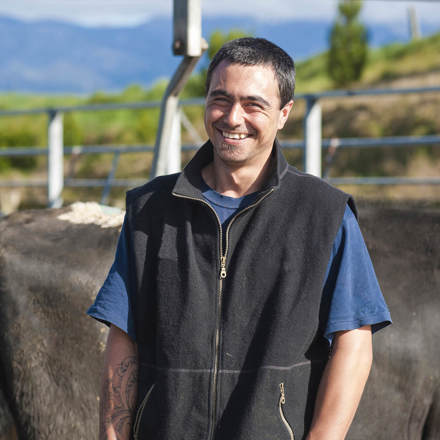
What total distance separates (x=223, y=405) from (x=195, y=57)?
1.98m

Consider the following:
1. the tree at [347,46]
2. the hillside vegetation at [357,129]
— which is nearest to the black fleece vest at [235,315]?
the hillside vegetation at [357,129]

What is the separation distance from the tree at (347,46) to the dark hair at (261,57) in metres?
29.6

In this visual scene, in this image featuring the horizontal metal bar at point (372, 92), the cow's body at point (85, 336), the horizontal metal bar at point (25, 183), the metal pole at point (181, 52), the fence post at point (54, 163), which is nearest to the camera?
the cow's body at point (85, 336)

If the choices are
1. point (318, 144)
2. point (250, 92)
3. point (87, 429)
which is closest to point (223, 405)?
point (250, 92)

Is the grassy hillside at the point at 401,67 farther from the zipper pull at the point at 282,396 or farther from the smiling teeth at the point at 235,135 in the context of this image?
the zipper pull at the point at 282,396

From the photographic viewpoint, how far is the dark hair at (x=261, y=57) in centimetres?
180

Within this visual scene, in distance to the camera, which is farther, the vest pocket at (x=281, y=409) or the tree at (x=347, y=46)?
the tree at (x=347, y=46)

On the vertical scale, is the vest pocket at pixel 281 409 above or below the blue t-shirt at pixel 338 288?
below

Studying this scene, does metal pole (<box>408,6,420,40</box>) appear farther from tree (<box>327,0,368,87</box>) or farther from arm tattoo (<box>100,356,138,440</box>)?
arm tattoo (<box>100,356,138,440</box>)

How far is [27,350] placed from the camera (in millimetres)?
2572

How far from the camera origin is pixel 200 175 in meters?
1.96

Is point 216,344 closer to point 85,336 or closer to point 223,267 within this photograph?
point 223,267

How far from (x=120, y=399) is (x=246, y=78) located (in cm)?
90

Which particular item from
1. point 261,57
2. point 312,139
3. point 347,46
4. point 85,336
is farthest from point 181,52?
point 347,46
